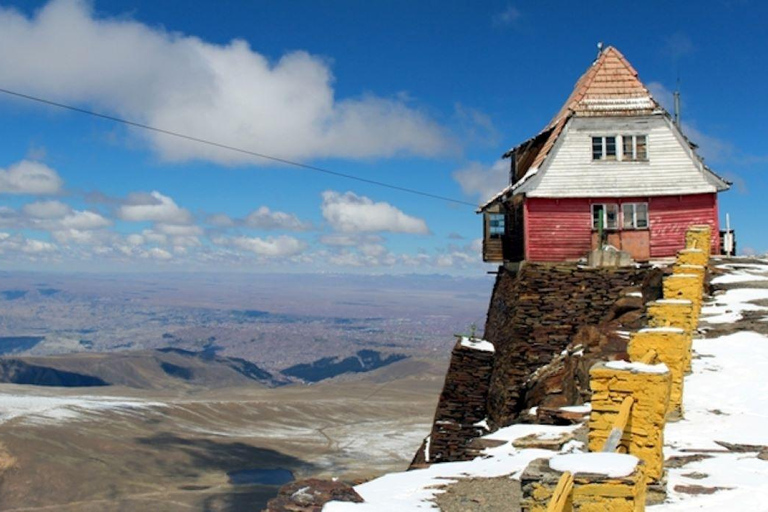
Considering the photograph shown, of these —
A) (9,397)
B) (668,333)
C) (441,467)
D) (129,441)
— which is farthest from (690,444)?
(9,397)

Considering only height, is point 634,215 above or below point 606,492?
above

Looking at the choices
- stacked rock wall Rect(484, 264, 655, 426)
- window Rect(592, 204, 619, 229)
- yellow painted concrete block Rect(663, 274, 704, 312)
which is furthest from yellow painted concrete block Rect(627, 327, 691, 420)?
window Rect(592, 204, 619, 229)

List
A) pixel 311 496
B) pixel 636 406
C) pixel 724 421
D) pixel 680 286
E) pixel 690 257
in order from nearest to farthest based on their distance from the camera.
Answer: pixel 636 406 < pixel 311 496 < pixel 724 421 < pixel 680 286 < pixel 690 257

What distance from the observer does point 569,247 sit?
91.0 ft

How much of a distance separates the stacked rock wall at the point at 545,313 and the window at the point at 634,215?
3.79 meters

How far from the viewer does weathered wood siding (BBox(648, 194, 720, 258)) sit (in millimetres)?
27766

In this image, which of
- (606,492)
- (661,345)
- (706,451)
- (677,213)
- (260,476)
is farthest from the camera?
(260,476)

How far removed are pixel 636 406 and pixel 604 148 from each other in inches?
817

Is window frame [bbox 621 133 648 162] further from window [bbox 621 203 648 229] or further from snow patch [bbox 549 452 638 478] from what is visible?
snow patch [bbox 549 452 638 478]

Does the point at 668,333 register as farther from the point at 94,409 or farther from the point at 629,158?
the point at 94,409

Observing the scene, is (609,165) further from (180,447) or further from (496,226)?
(180,447)

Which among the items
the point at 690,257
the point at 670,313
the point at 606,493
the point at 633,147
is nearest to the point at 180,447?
the point at 633,147

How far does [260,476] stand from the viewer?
86.6 m

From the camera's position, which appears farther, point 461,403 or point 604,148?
point 604,148
